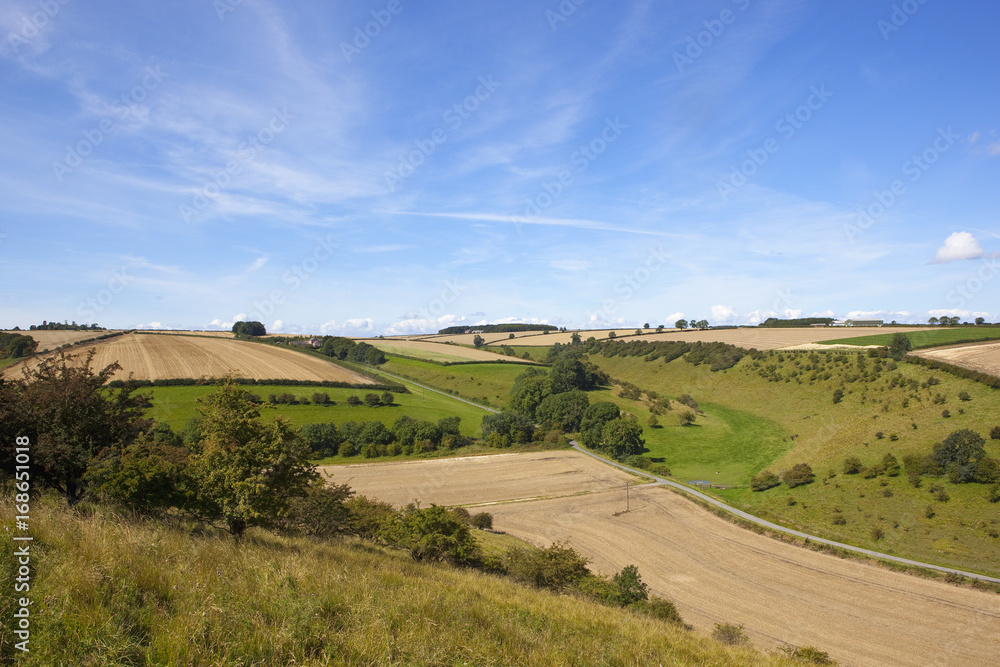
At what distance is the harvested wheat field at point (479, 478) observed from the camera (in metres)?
51.2

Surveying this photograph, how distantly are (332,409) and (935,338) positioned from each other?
107 metres

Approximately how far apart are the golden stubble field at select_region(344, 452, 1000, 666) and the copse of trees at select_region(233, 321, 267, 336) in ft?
264

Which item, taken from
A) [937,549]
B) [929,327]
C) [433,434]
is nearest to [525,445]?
[433,434]

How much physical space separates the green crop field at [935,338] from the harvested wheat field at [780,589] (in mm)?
62881

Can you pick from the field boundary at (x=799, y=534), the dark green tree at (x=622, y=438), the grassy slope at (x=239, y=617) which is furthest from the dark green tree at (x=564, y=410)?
the grassy slope at (x=239, y=617)

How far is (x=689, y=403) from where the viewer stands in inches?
3666

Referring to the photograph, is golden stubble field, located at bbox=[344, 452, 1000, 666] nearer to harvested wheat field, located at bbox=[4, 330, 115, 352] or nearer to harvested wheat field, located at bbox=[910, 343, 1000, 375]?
harvested wheat field, located at bbox=[910, 343, 1000, 375]

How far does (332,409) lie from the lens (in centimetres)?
7088

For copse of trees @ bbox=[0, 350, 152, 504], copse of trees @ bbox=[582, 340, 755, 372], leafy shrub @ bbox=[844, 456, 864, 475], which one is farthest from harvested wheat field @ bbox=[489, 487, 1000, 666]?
copse of trees @ bbox=[582, 340, 755, 372]

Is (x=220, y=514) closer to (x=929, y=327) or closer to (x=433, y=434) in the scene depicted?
(x=433, y=434)

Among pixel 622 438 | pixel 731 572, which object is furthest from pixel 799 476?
pixel 622 438

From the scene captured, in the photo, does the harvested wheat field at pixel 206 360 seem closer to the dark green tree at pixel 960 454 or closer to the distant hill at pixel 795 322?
the dark green tree at pixel 960 454

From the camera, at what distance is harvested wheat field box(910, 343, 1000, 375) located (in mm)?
56781

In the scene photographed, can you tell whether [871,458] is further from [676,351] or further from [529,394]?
[676,351]
